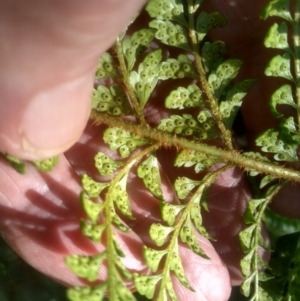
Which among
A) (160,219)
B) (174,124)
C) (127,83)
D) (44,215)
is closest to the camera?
(127,83)

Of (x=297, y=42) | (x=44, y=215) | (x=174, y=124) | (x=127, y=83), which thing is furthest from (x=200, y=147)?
(x=44, y=215)

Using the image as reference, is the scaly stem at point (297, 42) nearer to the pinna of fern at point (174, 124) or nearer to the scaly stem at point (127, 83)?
the pinna of fern at point (174, 124)

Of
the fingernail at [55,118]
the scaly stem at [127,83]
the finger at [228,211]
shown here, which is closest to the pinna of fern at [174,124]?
the scaly stem at [127,83]

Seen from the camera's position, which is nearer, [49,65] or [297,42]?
[49,65]

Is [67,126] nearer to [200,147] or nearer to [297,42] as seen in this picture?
[200,147]

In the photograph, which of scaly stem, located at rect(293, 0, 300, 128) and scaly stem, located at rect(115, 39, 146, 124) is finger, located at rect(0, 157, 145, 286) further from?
scaly stem, located at rect(293, 0, 300, 128)

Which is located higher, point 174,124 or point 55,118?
point 55,118

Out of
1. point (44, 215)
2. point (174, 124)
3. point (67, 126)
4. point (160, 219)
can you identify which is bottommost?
point (160, 219)
